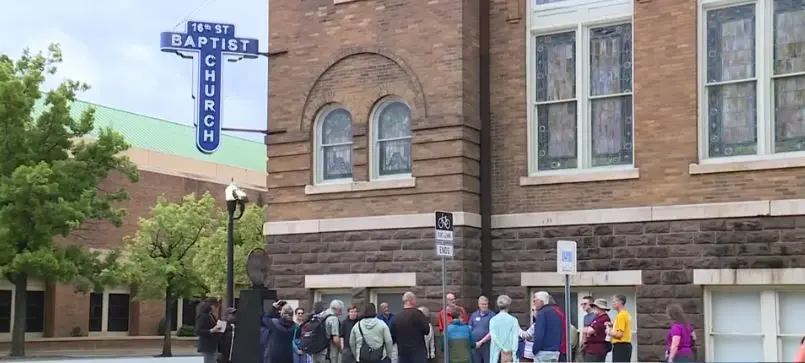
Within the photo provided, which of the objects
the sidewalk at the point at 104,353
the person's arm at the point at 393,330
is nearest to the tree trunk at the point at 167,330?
the sidewalk at the point at 104,353

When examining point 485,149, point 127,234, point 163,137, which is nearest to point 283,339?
point 485,149

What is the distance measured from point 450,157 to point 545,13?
2.78 m

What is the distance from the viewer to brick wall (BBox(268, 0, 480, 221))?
61.1ft

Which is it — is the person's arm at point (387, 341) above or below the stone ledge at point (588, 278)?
below

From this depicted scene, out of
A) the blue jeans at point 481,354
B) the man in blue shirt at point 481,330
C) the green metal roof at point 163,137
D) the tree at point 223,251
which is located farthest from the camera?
the green metal roof at point 163,137

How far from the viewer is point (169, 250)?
44.7 metres

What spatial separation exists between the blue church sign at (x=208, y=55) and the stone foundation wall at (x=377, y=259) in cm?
217

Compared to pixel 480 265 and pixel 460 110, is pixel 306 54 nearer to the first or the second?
pixel 460 110

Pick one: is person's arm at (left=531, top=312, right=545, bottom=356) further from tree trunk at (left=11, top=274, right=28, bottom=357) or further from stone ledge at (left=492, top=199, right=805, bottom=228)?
tree trunk at (left=11, top=274, right=28, bottom=357)

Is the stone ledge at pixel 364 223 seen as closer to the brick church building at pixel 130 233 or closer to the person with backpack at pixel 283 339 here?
the person with backpack at pixel 283 339

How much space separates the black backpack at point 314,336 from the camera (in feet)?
57.4

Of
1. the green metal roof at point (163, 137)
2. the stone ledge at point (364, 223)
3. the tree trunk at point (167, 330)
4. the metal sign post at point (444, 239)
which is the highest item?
the green metal roof at point (163, 137)

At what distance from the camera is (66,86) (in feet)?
126

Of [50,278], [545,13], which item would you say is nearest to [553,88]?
[545,13]
